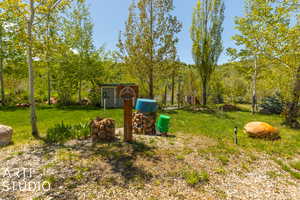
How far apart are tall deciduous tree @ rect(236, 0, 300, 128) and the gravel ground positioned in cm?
533

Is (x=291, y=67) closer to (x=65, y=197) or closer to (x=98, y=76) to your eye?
(x=65, y=197)

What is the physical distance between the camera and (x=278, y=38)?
6.41 metres

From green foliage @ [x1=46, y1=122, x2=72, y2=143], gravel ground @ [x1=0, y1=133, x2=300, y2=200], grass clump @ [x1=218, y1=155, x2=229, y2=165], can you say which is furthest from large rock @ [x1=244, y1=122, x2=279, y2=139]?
green foliage @ [x1=46, y1=122, x2=72, y2=143]

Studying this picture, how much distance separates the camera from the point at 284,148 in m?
4.83

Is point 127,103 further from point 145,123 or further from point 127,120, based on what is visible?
A: point 145,123

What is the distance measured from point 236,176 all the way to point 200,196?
1.26 meters

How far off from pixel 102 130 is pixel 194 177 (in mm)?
3041

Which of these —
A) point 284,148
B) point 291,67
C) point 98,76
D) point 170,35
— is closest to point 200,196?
point 284,148

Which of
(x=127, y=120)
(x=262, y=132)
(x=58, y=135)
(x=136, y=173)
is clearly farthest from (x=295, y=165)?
(x=58, y=135)

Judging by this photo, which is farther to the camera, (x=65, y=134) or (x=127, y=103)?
(x=65, y=134)

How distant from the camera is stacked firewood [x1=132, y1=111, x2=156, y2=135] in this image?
5594 millimetres

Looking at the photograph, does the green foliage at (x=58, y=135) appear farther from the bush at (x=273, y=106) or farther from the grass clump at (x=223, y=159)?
the bush at (x=273, y=106)

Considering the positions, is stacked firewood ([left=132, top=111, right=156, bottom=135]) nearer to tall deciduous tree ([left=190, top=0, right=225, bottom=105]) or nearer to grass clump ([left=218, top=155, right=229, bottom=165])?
grass clump ([left=218, top=155, right=229, bottom=165])

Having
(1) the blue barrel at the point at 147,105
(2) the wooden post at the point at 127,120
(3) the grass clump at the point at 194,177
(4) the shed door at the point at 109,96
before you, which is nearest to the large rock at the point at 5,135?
(2) the wooden post at the point at 127,120
